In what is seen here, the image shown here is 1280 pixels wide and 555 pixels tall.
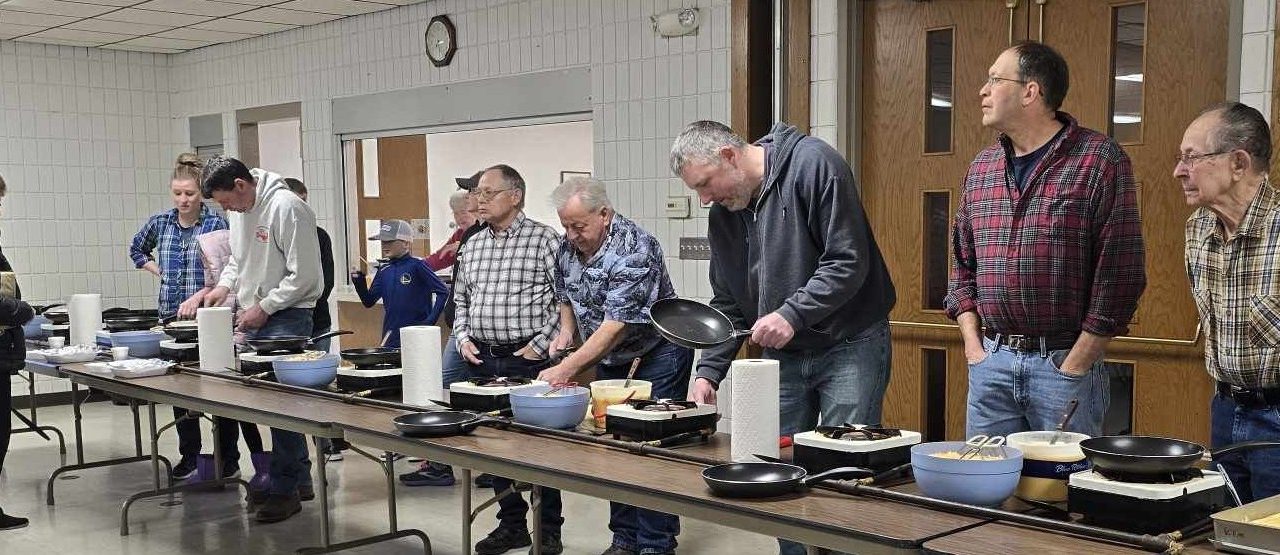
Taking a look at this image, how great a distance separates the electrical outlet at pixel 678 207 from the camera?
5.53 m

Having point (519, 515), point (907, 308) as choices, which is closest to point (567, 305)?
point (519, 515)

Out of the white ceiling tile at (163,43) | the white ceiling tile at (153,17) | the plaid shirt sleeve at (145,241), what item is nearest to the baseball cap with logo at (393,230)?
the plaid shirt sleeve at (145,241)

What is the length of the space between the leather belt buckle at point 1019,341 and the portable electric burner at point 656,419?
0.70 metres

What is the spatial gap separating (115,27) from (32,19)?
1.57 ft

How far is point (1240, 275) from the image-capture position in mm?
2531

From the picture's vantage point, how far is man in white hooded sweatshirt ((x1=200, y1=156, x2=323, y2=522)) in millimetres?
4824

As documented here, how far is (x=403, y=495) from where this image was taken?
5.29 meters

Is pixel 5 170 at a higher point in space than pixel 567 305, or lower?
higher

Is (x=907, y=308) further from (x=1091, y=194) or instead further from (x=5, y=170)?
(x=5, y=170)

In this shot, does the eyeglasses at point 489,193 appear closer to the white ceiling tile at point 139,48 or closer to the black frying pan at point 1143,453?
the black frying pan at point 1143,453

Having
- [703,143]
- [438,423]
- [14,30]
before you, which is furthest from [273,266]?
[14,30]

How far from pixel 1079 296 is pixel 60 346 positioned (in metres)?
4.39

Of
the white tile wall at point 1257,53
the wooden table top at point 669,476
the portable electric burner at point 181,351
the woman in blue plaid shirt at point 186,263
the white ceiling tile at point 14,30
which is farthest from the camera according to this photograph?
the white ceiling tile at point 14,30

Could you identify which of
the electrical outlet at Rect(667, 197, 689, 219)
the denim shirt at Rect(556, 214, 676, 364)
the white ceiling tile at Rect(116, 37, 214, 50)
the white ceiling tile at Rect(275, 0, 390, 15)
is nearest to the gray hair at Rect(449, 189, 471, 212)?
the electrical outlet at Rect(667, 197, 689, 219)
